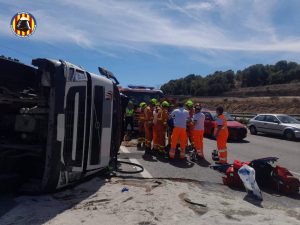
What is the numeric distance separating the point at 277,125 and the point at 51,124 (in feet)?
57.4

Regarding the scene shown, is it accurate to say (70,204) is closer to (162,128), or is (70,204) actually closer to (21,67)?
(21,67)

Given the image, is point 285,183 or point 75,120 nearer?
point 75,120

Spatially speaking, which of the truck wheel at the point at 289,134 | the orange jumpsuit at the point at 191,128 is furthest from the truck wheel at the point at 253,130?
the orange jumpsuit at the point at 191,128

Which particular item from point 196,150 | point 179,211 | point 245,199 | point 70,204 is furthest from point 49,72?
point 196,150

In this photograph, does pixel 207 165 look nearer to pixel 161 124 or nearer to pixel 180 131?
pixel 180 131

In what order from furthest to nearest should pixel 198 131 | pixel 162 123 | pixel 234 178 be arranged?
pixel 162 123, pixel 198 131, pixel 234 178

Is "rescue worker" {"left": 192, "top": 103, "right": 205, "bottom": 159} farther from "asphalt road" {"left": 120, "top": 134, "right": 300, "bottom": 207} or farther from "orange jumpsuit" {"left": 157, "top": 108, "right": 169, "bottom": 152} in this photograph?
"orange jumpsuit" {"left": 157, "top": 108, "right": 169, "bottom": 152}

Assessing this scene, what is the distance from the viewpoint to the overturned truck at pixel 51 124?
6.47m

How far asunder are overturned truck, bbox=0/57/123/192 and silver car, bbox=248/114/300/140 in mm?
14856

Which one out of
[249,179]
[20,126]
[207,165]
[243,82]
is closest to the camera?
[20,126]

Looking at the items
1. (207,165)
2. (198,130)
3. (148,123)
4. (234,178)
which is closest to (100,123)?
(234,178)

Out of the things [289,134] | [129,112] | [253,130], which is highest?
[129,112]

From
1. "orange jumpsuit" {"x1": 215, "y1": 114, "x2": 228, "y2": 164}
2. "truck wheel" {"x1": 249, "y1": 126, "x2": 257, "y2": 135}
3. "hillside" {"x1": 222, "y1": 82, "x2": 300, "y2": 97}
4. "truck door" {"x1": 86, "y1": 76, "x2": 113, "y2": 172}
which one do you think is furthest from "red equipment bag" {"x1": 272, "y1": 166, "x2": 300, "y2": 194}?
"hillside" {"x1": 222, "y1": 82, "x2": 300, "y2": 97}

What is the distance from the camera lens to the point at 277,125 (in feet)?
71.7
